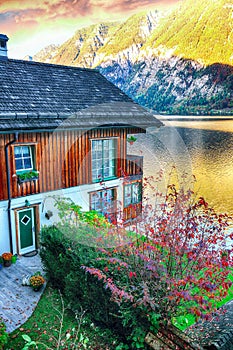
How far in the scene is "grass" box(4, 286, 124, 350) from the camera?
263 inches

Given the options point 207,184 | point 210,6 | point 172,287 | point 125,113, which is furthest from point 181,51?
point 172,287

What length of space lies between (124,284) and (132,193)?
9.81 m

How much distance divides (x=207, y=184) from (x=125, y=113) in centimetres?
1590

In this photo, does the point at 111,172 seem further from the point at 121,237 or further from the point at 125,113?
the point at 121,237

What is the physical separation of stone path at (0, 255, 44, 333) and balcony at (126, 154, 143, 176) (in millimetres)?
6696

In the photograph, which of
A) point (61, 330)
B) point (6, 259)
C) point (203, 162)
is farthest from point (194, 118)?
point (61, 330)

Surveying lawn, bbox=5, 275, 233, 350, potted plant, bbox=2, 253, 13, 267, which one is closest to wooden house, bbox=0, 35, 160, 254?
potted plant, bbox=2, 253, 13, 267

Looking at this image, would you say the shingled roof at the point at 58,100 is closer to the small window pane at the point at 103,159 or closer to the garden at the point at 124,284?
the small window pane at the point at 103,159

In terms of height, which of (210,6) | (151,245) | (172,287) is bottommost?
(172,287)

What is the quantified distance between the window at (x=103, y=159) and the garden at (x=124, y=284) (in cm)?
550

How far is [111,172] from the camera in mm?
14703

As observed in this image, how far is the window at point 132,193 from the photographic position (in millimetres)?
15570

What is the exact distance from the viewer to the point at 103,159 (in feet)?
46.3

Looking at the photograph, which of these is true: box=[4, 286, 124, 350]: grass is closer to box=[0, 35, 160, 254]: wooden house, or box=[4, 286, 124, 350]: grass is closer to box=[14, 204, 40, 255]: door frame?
box=[14, 204, 40, 255]: door frame
